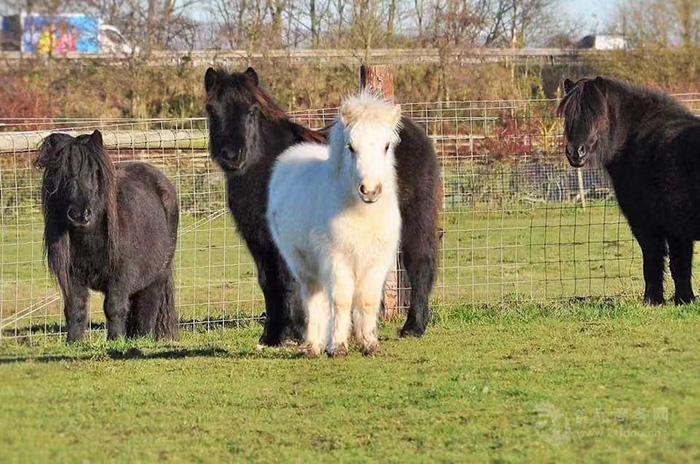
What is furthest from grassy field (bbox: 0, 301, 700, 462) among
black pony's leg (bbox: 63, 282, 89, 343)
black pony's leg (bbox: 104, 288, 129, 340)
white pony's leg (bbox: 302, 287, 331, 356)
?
black pony's leg (bbox: 104, 288, 129, 340)

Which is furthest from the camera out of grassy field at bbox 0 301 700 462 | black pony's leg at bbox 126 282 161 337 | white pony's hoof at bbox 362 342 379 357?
black pony's leg at bbox 126 282 161 337

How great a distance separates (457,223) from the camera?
21.0 m

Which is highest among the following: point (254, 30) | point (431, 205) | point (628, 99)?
point (254, 30)

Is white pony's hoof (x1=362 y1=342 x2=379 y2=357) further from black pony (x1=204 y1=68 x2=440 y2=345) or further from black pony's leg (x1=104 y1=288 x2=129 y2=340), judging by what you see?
black pony's leg (x1=104 y1=288 x2=129 y2=340)

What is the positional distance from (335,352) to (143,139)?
6.08m

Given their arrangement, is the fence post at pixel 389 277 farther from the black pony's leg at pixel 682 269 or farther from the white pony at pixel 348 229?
the white pony at pixel 348 229

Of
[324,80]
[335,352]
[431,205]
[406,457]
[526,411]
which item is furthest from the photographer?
[324,80]

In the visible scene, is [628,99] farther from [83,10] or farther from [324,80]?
[83,10]

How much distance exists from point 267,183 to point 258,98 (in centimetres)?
75

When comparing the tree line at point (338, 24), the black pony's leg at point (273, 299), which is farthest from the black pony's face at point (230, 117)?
the tree line at point (338, 24)

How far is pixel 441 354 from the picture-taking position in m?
8.54

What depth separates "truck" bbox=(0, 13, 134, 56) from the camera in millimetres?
36594

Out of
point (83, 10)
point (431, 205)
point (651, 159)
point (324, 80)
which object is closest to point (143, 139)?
point (431, 205)

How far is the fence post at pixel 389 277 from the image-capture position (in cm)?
1216
